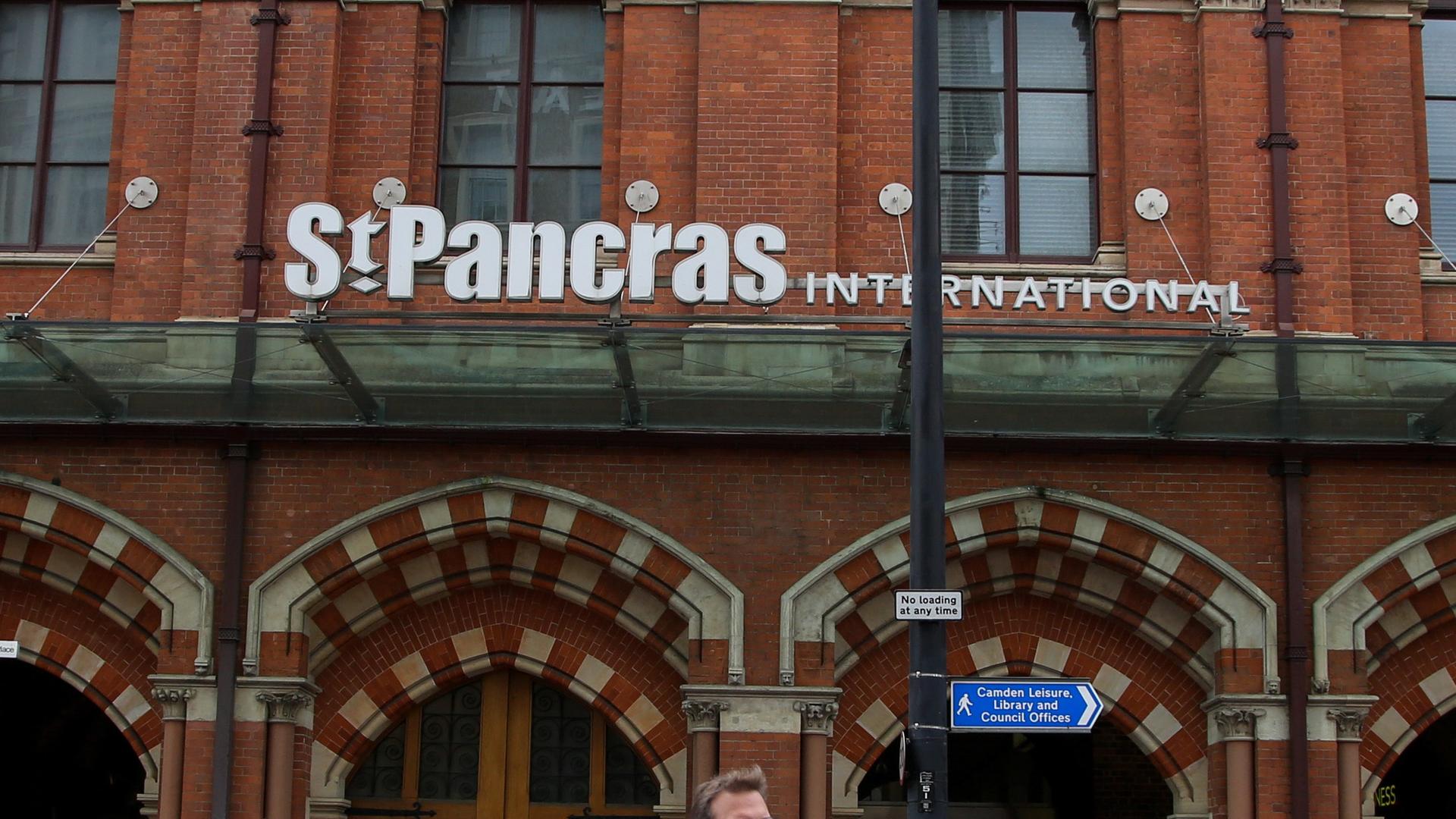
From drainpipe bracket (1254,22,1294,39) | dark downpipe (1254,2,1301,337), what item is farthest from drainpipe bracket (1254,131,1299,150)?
drainpipe bracket (1254,22,1294,39)

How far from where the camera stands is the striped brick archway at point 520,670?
16188mm

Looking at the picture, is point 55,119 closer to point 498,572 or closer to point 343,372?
point 343,372

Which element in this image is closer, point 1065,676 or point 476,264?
point 476,264

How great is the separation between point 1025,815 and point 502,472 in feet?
23.8

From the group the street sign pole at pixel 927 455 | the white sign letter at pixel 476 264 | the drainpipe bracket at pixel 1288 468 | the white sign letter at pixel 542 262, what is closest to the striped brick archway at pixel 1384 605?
the drainpipe bracket at pixel 1288 468

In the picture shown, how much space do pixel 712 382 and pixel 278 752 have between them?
466 cm

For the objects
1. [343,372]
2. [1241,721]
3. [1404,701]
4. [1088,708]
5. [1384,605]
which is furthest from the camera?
[1404,701]

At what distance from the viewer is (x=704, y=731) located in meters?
15.5

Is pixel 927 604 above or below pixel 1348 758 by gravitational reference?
above

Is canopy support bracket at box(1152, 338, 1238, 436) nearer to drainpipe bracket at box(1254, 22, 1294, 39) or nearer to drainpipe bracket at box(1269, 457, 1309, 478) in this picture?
drainpipe bracket at box(1269, 457, 1309, 478)

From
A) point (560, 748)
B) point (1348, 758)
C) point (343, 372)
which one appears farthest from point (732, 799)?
point (560, 748)

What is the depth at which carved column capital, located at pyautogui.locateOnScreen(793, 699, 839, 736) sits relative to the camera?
15406 millimetres

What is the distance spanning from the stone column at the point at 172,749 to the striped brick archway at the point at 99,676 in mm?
602

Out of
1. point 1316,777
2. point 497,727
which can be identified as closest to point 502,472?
point 497,727
